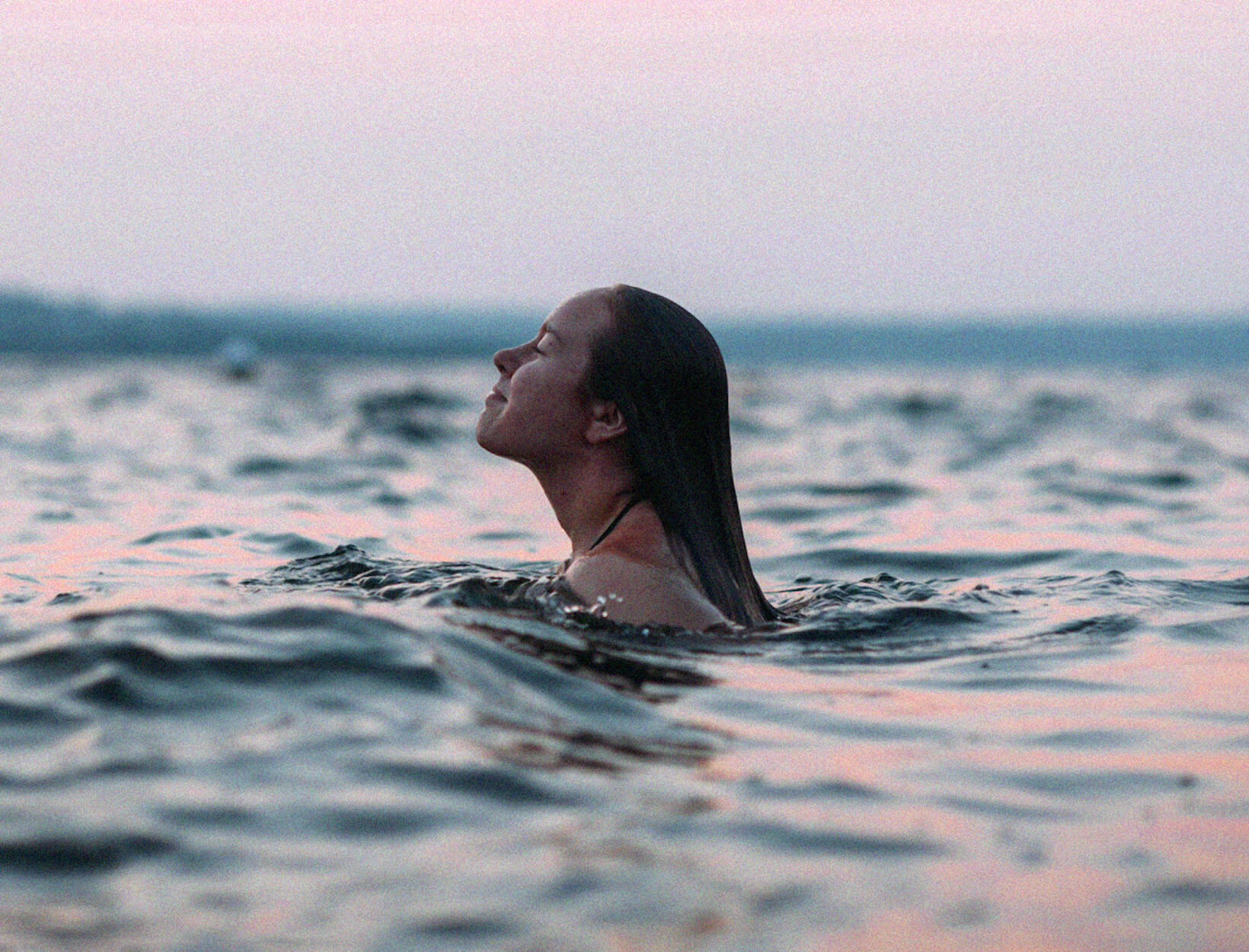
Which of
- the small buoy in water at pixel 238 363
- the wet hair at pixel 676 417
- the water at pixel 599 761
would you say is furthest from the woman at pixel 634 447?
the small buoy in water at pixel 238 363

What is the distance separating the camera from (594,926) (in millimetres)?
2719

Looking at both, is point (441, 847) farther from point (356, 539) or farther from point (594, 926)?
point (356, 539)

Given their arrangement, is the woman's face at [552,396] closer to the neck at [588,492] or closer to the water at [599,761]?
the neck at [588,492]

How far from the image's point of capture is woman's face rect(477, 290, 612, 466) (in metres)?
5.43

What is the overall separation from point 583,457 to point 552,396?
0.84ft

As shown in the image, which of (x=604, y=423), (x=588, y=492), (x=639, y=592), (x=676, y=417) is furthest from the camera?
(x=588, y=492)

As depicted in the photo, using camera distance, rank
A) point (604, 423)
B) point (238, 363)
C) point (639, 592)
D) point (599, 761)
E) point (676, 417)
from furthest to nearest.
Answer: point (238, 363), point (604, 423), point (676, 417), point (639, 592), point (599, 761)

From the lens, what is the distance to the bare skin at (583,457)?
5227 millimetres

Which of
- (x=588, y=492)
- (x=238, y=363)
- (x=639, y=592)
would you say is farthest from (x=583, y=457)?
(x=238, y=363)

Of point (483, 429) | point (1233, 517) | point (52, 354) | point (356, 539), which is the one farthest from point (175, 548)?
point (52, 354)

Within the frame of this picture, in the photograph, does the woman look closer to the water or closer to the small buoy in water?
the water

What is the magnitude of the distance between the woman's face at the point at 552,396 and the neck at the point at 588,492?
8 centimetres

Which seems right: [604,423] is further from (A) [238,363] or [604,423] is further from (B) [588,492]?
(A) [238,363]

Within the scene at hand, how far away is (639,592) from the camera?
516cm
